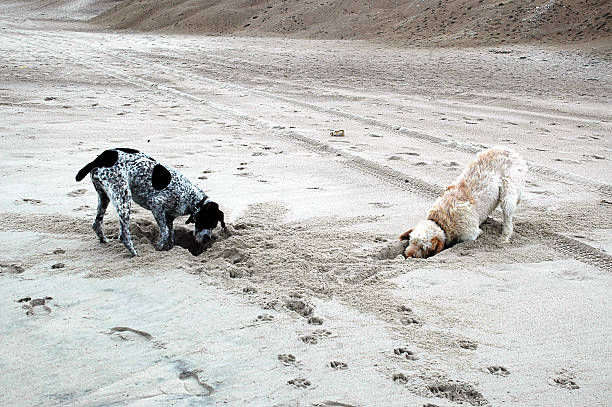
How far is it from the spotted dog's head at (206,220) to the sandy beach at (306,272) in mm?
171

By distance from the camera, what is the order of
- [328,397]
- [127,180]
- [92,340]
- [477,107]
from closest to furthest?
[328,397], [92,340], [127,180], [477,107]

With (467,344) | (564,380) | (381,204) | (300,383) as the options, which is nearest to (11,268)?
(300,383)

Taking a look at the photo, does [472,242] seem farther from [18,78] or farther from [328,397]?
[18,78]

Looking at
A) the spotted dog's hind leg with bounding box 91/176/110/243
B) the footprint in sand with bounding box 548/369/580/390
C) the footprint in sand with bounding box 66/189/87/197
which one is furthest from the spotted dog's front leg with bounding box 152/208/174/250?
the footprint in sand with bounding box 548/369/580/390

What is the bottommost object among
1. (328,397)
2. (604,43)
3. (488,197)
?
(328,397)

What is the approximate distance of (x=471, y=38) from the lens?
69.1 ft

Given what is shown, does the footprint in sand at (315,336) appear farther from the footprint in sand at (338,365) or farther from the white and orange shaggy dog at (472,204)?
the white and orange shaggy dog at (472,204)

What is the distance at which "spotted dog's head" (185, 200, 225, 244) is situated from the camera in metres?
4.93

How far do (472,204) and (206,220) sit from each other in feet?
7.40

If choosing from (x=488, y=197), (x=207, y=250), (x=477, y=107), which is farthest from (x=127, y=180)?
(x=477, y=107)

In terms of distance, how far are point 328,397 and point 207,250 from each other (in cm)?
213

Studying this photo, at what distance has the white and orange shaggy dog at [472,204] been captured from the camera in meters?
4.96

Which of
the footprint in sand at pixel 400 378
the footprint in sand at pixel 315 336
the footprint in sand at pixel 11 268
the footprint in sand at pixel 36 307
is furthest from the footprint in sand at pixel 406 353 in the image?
the footprint in sand at pixel 11 268

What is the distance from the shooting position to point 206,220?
494cm
